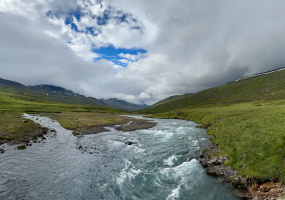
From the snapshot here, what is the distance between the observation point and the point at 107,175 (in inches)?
975

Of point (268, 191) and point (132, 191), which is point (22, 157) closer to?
point (132, 191)

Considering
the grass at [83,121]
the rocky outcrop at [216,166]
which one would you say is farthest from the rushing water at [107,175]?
the grass at [83,121]

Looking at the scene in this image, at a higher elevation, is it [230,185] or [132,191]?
[230,185]

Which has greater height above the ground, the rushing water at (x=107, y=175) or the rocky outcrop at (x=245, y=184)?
the rocky outcrop at (x=245, y=184)

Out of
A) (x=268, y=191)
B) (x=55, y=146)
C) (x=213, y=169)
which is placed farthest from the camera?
(x=55, y=146)

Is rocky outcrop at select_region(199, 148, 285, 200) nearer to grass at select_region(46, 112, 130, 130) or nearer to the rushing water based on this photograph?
the rushing water

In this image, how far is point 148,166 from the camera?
2784 cm

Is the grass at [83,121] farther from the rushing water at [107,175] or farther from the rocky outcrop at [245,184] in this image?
the rocky outcrop at [245,184]

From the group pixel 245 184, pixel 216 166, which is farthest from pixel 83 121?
pixel 245 184

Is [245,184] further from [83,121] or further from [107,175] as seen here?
[83,121]

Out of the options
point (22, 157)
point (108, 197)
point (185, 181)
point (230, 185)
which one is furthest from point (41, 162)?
point (230, 185)

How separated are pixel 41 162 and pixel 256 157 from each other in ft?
130

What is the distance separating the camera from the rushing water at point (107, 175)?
1936 cm

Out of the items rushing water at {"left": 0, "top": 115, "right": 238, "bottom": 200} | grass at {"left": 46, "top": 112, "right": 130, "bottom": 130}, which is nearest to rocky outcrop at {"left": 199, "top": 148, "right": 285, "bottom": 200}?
rushing water at {"left": 0, "top": 115, "right": 238, "bottom": 200}
